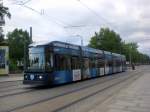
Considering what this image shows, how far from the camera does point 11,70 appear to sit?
216 ft

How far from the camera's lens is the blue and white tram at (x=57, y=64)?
23.7m

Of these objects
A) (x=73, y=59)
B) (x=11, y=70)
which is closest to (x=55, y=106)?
(x=73, y=59)

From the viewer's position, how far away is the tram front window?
2367 cm

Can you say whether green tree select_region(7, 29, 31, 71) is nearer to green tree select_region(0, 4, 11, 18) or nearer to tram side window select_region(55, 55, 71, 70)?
green tree select_region(0, 4, 11, 18)

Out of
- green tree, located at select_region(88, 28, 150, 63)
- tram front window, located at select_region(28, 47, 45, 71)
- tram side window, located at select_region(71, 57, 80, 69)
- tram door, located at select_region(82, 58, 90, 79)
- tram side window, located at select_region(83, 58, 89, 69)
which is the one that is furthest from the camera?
green tree, located at select_region(88, 28, 150, 63)

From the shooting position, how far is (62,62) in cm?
2648

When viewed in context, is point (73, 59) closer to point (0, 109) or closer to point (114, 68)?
A: point (0, 109)

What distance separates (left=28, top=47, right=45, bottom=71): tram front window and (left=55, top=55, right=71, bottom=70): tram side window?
140 cm

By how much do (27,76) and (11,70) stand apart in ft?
140

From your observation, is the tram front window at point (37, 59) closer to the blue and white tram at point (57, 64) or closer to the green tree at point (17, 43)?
the blue and white tram at point (57, 64)

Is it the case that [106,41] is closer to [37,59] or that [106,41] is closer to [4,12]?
[4,12]

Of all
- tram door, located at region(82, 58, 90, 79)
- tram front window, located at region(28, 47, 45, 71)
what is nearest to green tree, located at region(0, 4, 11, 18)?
tram door, located at region(82, 58, 90, 79)

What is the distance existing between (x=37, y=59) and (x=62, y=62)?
307 cm

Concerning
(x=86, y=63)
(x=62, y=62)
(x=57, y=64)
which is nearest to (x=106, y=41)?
(x=86, y=63)
